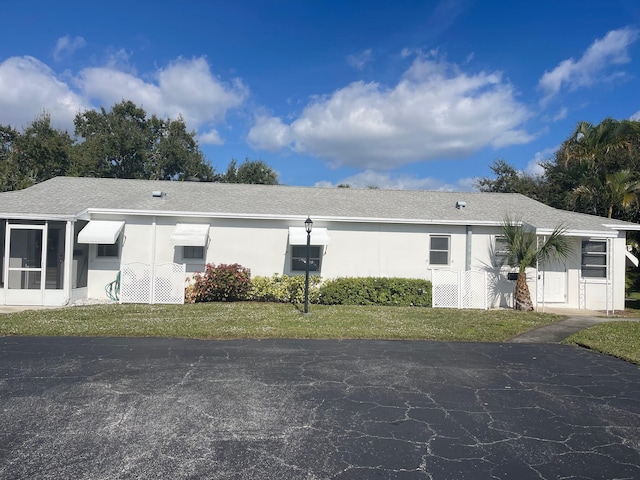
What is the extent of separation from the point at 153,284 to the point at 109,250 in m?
2.26

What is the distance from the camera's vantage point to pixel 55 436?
4387 mm

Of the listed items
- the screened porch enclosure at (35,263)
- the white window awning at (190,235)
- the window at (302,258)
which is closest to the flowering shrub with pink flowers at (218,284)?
the white window awning at (190,235)

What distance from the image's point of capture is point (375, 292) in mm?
14672

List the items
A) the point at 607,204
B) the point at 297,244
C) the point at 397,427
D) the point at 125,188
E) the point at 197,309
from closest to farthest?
the point at 397,427 → the point at 197,309 → the point at 297,244 → the point at 125,188 → the point at 607,204

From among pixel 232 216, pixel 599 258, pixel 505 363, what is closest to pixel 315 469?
pixel 505 363

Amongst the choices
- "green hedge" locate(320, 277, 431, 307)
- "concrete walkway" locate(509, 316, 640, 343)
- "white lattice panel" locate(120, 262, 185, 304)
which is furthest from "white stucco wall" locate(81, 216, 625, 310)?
"concrete walkway" locate(509, 316, 640, 343)

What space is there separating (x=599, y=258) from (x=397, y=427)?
13.8 meters

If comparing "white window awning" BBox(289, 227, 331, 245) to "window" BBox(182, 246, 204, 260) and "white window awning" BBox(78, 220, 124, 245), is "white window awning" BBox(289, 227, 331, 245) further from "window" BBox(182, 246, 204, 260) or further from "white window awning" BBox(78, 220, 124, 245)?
"white window awning" BBox(78, 220, 124, 245)

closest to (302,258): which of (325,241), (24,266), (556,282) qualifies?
(325,241)

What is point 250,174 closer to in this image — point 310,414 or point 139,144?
point 139,144

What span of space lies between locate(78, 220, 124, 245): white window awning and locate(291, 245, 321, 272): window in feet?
17.9

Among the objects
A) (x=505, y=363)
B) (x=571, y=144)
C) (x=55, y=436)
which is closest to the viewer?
(x=55, y=436)

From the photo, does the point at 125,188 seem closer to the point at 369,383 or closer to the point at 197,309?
the point at 197,309

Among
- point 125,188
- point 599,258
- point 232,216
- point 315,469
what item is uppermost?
point 125,188
